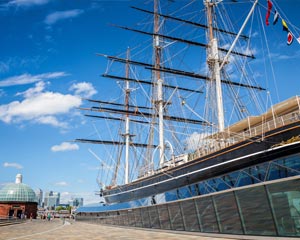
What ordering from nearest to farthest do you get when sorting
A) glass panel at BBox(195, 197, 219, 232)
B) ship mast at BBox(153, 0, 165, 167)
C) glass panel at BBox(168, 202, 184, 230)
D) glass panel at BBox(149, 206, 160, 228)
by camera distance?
1. glass panel at BBox(195, 197, 219, 232)
2. glass panel at BBox(168, 202, 184, 230)
3. glass panel at BBox(149, 206, 160, 228)
4. ship mast at BBox(153, 0, 165, 167)

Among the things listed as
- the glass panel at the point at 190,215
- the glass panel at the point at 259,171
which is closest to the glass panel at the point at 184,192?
the glass panel at the point at 259,171

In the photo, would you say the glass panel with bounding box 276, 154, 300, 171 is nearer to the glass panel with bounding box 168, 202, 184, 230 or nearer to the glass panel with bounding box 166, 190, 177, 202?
the glass panel with bounding box 168, 202, 184, 230

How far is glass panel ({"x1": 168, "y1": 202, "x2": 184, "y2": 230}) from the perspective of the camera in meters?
14.1

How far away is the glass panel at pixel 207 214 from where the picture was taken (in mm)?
11766

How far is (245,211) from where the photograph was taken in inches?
403

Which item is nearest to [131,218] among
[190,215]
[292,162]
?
[190,215]

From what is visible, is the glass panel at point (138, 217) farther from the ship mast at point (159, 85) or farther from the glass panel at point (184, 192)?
the ship mast at point (159, 85)

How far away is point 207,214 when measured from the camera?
12.1 m

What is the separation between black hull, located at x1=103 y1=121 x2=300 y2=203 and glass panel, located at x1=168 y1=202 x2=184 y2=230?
12.6ft

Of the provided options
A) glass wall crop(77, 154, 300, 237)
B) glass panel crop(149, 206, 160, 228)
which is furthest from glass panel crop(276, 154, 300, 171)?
glass panel crop(149, 206, 160, 228)

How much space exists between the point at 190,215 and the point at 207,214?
55.0 inches

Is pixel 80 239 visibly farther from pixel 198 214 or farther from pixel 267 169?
pixel 267 169

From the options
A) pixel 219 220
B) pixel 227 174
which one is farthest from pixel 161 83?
pixel 219 220

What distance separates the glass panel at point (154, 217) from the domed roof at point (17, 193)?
55.7 meters
